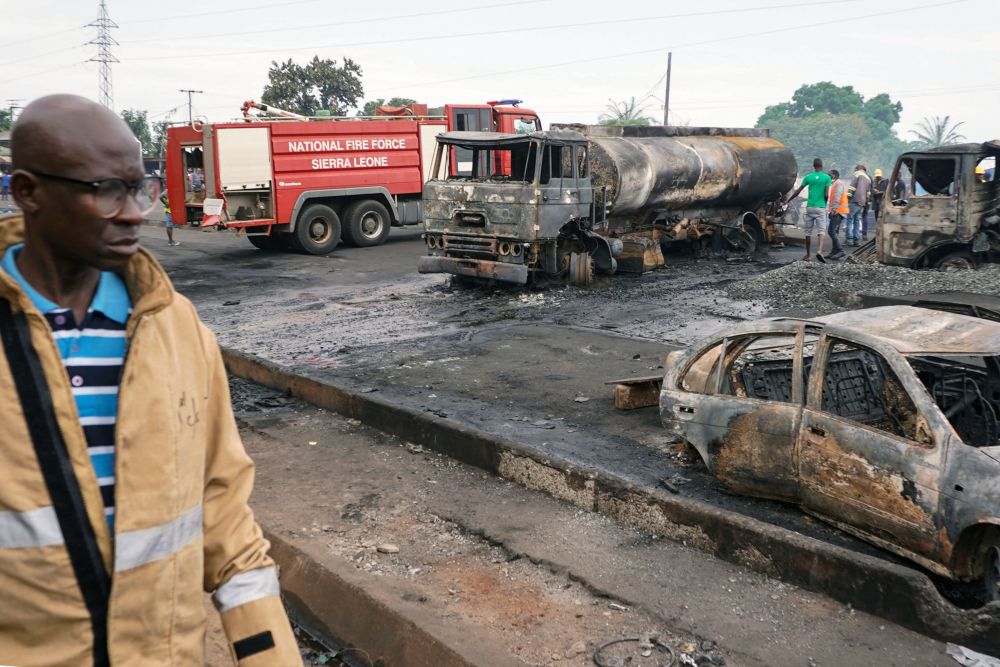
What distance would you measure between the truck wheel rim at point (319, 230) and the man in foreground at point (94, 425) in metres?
18.3

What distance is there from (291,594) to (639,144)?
1308cm

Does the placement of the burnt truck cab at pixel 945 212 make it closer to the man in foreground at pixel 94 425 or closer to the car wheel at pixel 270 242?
the car wheel at pixel 270 242

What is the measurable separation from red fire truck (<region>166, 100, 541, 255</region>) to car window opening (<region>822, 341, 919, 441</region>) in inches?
558

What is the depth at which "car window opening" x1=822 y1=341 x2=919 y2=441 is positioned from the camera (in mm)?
6055

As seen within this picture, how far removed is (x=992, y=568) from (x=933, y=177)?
11.3 m

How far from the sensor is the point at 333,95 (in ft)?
141

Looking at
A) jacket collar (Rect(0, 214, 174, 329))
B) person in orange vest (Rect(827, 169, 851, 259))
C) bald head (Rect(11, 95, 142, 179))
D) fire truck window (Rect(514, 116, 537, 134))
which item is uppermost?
fire truck window (Rect(514, 116, 537, 134))

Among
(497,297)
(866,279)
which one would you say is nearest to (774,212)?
(866,279)

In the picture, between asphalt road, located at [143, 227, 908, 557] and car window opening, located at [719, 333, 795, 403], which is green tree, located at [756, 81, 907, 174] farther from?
car window opening, located at [719, 333, 795, 403]

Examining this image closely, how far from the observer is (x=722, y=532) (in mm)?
5316

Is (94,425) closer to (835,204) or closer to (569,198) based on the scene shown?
(569,198)

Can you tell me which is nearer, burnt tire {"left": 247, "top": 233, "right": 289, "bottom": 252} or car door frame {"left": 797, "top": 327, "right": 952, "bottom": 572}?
car door frame {"left": 797, "top": 327, "right": 952, "bottom": 572}

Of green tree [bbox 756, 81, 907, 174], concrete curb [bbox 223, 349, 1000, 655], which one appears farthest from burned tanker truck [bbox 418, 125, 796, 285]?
green tree [bbox 756, 81, 907, 174]

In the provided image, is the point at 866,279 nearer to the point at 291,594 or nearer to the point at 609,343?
the point at 609,343
